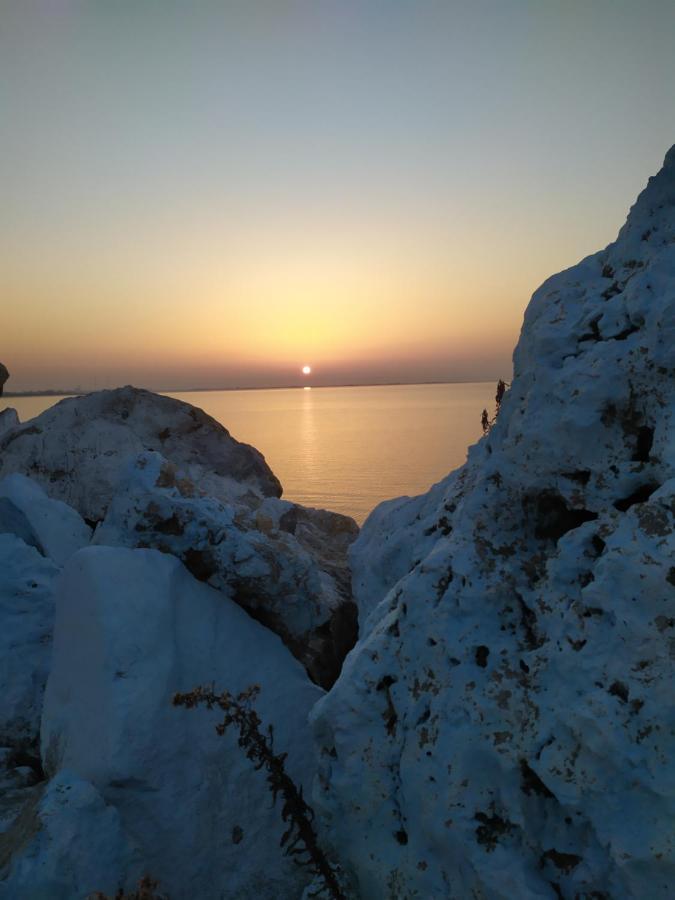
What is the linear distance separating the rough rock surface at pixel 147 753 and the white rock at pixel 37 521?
2.44 metres

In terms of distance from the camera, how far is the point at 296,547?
6211 millimetres

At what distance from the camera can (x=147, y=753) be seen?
13.6 feet

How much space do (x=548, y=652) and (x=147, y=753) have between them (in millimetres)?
2802

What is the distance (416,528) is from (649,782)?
3001mm

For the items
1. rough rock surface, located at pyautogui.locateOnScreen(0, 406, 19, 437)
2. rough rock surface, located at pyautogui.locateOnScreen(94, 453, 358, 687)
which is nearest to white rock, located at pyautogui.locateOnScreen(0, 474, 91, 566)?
rough rock surface, located at pyautogui.locateOnScreen(94, 453, 358, 687)

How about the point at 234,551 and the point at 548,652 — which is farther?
the point at 234,551

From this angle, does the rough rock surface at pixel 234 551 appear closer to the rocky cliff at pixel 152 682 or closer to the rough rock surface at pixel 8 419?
the rocky cliff at pixel 152 682

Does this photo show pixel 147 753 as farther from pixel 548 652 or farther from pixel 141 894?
pixel 548 652

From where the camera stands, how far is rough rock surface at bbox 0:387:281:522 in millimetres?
10125

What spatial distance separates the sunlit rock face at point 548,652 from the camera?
268cm

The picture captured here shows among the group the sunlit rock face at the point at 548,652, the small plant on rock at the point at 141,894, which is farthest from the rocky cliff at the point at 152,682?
the sunlit rock face at the point at 548,652

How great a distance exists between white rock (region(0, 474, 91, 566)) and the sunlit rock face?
15.4ft

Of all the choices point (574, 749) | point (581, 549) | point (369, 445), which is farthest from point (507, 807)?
point (369, 445)

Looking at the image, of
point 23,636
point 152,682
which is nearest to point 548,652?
point 152,682
